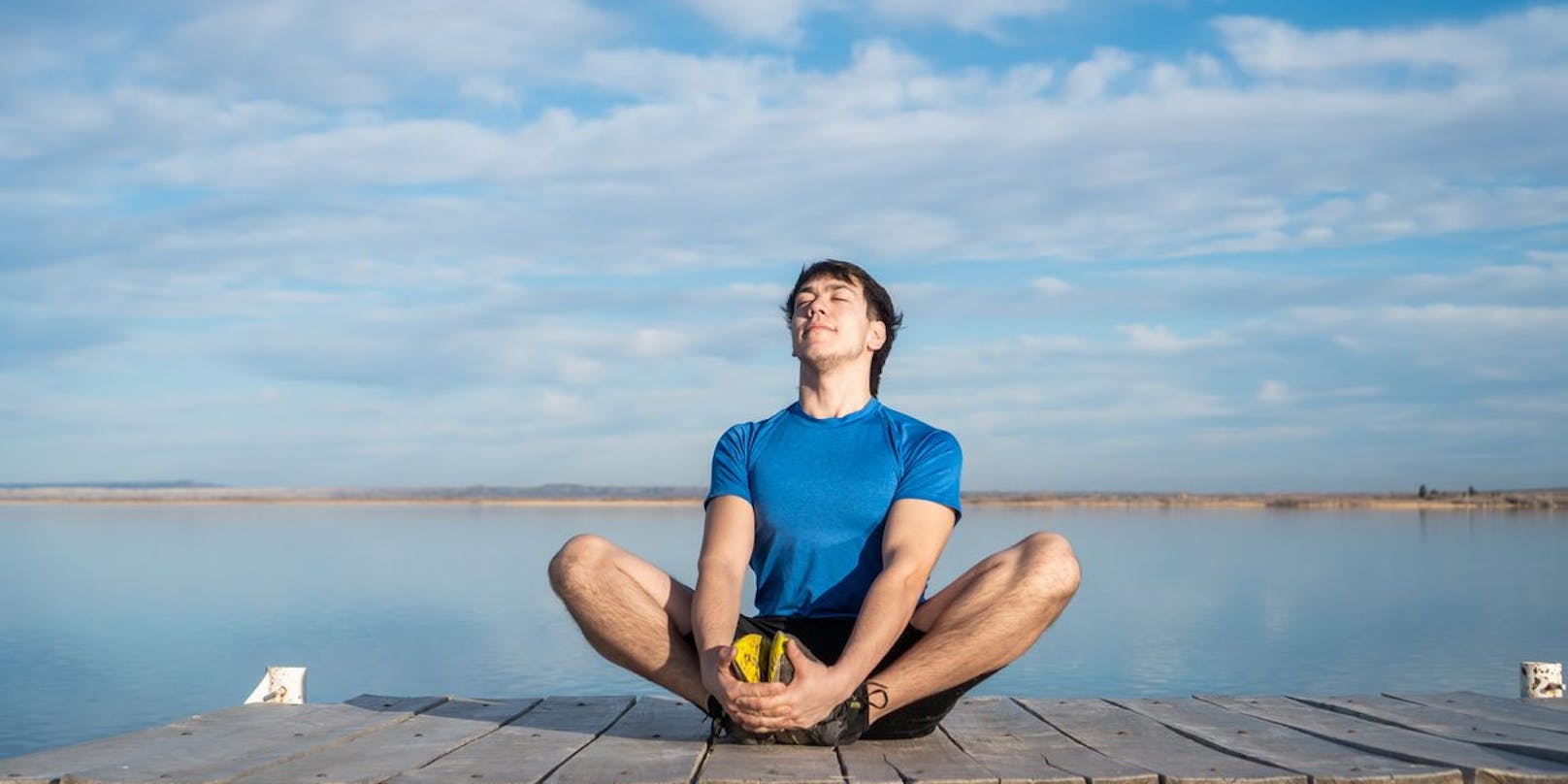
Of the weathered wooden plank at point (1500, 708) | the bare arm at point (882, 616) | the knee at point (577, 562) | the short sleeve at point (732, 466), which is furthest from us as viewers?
the weathered wooden plank at point (1500, 708)

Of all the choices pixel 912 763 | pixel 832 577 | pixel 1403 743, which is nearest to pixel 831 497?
pixel 832 577

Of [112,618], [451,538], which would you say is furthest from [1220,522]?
[112,618]

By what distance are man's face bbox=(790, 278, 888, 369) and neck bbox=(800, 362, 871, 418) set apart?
5 cm

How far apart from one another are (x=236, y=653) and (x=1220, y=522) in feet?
107

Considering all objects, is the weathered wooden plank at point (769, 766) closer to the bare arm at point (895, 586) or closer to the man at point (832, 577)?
the man at point (832, 577)

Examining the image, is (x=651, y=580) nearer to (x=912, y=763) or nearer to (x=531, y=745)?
(x=531, y=745)

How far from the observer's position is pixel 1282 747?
4316mm

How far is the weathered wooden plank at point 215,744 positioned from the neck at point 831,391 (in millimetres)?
1830

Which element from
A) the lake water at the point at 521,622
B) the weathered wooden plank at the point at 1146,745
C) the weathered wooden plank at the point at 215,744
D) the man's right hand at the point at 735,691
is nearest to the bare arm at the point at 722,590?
the man's right hand at the point at 735,691

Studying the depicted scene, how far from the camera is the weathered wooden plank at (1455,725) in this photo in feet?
13.7

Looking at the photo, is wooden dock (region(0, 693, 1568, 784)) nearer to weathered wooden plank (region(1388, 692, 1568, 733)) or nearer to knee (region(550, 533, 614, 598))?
weathered wooden plank (region(1388, 692, 1568, 733))

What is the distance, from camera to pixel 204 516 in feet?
141

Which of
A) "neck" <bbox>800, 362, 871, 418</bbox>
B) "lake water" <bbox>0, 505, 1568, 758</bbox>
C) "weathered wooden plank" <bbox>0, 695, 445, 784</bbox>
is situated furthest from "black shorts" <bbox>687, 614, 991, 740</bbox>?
"lake water" <bbox>0, 505, 1568, 758</bbox>

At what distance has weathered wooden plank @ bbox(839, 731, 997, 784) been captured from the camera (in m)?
3.79
